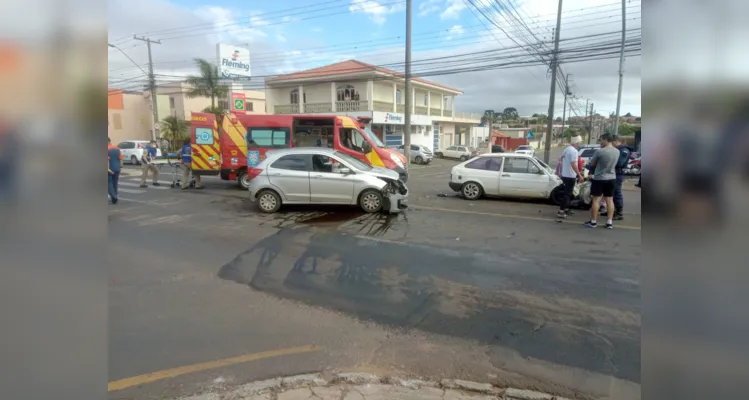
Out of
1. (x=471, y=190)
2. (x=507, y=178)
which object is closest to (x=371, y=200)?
(x=471, y=190)

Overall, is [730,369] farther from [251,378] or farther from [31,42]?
[251,378]

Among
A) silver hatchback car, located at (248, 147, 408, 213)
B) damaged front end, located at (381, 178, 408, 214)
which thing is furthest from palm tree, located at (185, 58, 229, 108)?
damaged front end, located at (381, 178, 408, 214)

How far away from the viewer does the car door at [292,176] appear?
8.95 meters

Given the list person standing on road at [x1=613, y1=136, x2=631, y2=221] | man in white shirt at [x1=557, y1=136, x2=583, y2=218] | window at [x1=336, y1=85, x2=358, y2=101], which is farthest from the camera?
window at [x1=336, y1=85, x2=358, y2=101]

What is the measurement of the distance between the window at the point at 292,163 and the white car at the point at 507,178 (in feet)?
15.2

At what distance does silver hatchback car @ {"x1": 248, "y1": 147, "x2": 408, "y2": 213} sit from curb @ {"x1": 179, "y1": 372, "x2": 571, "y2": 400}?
19.6 ft

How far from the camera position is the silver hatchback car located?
8805 mm

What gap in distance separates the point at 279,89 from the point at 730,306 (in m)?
36.0

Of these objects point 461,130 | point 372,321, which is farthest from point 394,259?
point 461,130

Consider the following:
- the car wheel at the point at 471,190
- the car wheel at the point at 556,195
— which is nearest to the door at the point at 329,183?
the car wheel at the point at 471,190

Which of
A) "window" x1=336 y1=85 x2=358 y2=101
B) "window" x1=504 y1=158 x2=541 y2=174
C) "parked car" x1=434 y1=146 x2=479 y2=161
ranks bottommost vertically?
"window" x1=504 y1=158 x2=541 y2=174

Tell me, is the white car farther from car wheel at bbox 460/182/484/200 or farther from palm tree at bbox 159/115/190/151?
palm tree at bbox 159/115/190/151

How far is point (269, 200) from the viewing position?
9164 mm

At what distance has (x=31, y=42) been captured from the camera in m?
0.96
